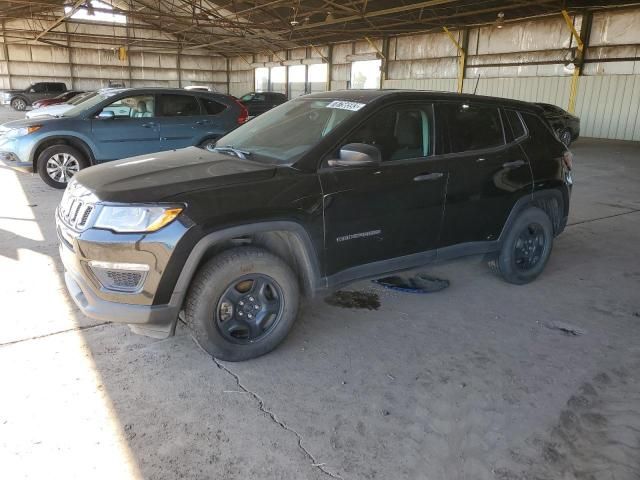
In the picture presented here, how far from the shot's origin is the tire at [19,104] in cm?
2691

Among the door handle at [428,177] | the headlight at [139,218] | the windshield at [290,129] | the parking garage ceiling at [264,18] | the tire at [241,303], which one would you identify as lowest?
the tire at [241,303]

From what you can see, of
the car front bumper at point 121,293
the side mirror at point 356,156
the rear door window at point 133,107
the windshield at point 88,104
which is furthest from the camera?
the rear door window at point 133,107

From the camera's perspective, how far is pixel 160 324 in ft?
9.26

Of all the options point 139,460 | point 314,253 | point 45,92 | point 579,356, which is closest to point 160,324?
point 139,460

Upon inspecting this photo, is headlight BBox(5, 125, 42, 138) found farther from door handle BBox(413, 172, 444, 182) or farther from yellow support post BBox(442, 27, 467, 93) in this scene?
yellow support post BBox(442, 27, 467, 93)

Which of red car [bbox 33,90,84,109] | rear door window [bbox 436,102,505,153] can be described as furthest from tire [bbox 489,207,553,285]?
red car [bbox 33,90,84,109]

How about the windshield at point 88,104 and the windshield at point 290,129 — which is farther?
the windshield at point 88,104

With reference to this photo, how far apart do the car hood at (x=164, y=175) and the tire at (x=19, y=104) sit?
28737mm

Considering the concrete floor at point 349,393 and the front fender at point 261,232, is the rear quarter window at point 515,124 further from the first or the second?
the front fender at point 261,232

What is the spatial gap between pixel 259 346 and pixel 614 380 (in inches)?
88.3

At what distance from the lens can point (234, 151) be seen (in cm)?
360

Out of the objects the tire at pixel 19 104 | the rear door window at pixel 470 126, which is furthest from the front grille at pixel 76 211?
the tire at pixel 19 104

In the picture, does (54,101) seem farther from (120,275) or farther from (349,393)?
(349,393)

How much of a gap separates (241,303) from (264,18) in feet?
84.9
